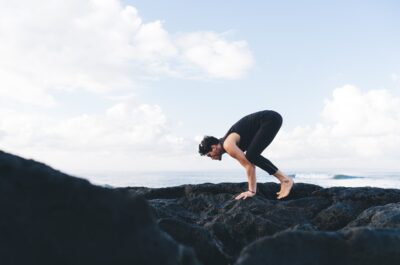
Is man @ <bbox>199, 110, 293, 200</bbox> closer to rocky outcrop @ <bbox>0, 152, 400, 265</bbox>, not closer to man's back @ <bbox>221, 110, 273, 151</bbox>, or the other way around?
man's back @ <bbox>221, 110, 273, 151</bbox>

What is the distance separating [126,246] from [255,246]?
0.69 metres

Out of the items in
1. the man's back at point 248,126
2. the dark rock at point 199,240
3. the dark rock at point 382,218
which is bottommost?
the dark rock at point 199,240

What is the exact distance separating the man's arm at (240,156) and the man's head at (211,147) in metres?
0.12

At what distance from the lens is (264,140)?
20.2 ft

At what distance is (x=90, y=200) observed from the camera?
7.53ft

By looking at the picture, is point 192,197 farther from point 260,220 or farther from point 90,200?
point 90,200

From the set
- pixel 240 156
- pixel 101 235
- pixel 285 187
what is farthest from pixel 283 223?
pixel 101 235

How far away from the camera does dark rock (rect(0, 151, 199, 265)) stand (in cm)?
221

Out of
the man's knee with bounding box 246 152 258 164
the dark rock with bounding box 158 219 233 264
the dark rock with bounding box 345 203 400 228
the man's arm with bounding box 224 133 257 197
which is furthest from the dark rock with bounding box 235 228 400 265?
the man's knee with bounding box 246 152 258 164

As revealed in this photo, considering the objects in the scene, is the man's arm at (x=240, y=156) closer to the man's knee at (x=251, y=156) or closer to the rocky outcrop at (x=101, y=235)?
the man's knee at (x=251, y=156)

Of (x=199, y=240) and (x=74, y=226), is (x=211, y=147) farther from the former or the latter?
(x=74, y=226)

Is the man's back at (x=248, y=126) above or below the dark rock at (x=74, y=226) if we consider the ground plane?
above

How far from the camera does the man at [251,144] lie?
6020 mm

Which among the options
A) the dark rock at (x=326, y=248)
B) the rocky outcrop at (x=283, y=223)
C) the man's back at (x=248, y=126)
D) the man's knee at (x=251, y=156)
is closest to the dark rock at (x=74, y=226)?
the dark rock at (x=326, y=248)
